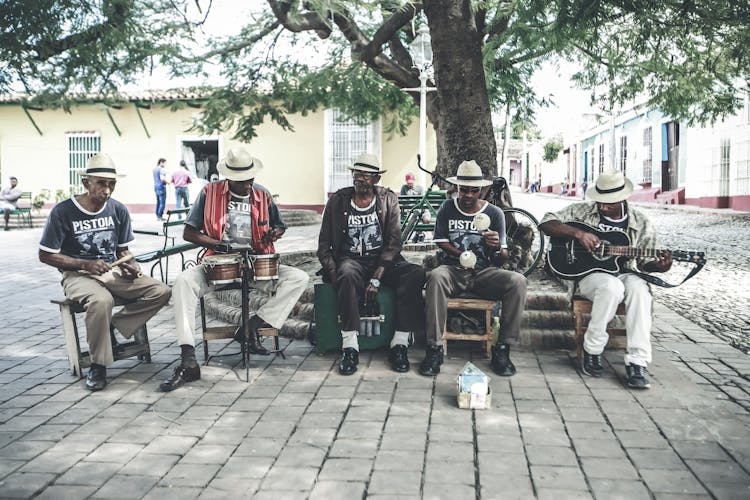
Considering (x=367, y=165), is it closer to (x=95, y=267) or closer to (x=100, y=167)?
(x=100, y=167)

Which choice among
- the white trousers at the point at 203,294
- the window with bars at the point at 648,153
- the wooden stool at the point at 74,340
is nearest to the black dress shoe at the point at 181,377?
the white trousers at the point at 203,294

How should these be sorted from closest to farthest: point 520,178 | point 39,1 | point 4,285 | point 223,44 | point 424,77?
point 39,1 → point 4,285 → point 223,44 → point 424,77 → point 520,178

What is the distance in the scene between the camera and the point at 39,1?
12.7 feet

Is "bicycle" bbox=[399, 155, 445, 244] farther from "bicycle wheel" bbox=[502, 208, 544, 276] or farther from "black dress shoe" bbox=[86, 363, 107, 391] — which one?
"black dress shoe" bbox=[86, 363, 107, 391]

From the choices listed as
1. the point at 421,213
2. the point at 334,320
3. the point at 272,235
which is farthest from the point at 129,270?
the point at 421,213

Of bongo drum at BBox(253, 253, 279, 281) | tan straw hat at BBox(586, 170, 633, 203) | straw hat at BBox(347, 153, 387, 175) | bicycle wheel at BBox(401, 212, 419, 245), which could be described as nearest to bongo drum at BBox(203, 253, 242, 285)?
bongo drum at BBox(253, 253, 279, 281)

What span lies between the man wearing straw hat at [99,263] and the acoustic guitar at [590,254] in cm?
293

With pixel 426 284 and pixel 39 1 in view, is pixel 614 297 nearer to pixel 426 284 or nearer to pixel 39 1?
pixel 426 284

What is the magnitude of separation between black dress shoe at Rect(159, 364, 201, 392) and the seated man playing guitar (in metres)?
2.70

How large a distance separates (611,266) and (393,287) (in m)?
1.62

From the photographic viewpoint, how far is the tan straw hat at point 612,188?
16.0 ft

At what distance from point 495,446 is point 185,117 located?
18.4 m

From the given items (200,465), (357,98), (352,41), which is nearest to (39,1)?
(200,465)

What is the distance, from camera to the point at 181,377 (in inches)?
177
